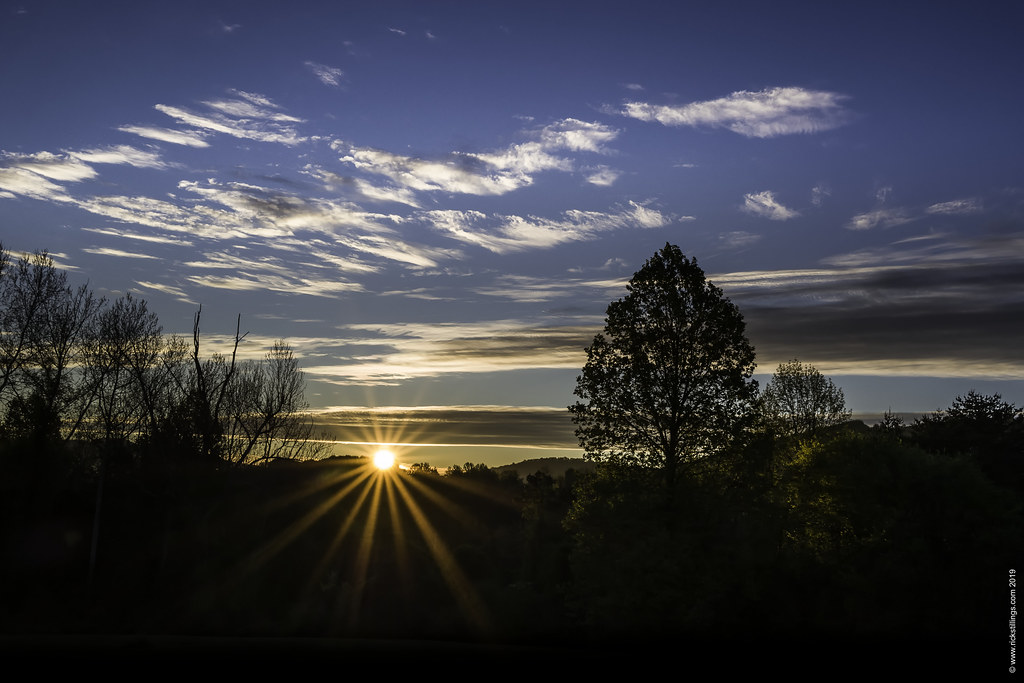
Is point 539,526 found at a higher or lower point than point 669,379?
lower

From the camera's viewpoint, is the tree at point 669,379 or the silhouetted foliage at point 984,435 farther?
the silhouetted foliage at point 984,435

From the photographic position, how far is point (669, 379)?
31.8 meters

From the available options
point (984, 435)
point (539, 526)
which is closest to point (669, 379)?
point (539, 526)

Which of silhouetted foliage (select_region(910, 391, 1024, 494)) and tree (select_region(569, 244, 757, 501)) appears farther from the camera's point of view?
silhouetted foliage (select_region(910, 391, 1024, 494))

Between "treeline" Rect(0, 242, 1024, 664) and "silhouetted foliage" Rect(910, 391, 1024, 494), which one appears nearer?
"treeline" Rect(0, 242, 1024, 664)

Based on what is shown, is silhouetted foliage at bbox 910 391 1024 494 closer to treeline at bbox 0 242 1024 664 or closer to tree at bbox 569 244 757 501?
treeline at bbox 0 242 1024 664

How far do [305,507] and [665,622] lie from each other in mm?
39551

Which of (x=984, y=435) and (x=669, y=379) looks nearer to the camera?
(x=669, y=379)

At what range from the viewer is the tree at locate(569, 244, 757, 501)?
103 feet

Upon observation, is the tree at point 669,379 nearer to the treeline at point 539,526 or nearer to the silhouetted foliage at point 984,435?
the treeline at point 539,526

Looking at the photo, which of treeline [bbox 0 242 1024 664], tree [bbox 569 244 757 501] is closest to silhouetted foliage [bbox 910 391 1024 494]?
treeline [bbox 0 242 1024 664]

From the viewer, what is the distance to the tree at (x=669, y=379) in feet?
103

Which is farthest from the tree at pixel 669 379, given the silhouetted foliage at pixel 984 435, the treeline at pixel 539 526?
the silhouetted foliage at pixel 984 435

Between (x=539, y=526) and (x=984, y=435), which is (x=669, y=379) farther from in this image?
(x=984, y=435)
